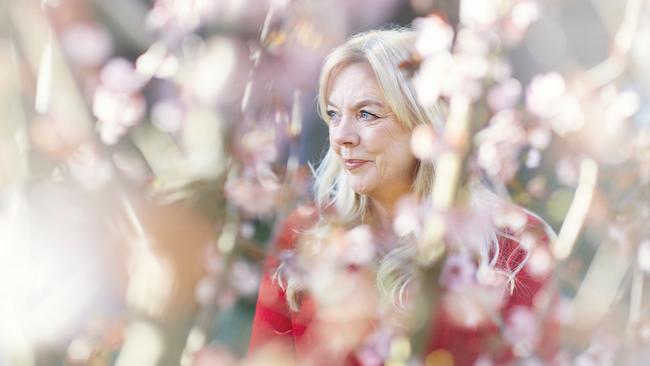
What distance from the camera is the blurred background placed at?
2.40 feet

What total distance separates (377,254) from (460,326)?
0.73ft

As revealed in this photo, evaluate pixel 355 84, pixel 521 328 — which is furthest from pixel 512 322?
pixel 355 84

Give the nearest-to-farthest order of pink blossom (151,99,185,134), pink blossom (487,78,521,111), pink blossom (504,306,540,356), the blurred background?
the blurred background
pink blossom (151,99,185,134)
pink blossom (504,306,540,356)
pink blossom (487,78,521,111)

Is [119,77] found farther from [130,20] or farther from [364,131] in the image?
[364,131]

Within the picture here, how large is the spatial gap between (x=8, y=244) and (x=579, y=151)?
1.30 m

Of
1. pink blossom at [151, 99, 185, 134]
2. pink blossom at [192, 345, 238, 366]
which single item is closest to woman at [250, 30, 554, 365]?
pink blossom at [192, 345, 238, 366]

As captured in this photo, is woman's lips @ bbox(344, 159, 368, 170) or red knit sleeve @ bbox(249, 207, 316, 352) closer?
woman's lips @ bbox(344, 159, 368, 170)

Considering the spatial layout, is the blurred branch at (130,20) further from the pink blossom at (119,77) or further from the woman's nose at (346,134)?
the woman's nose at (346,134)

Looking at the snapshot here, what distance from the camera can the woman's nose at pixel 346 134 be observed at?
1.30 m

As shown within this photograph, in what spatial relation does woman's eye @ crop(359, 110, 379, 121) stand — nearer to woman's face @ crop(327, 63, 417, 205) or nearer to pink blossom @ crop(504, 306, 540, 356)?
woman's face @ crop(327, 63, 417, 205)

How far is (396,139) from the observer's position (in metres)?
1.32

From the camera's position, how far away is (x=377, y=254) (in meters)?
1.43

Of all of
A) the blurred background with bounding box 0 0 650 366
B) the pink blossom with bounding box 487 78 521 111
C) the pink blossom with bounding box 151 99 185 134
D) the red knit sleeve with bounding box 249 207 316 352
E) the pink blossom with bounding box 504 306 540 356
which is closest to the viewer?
the blurred background with bounding box 0 0 650 366

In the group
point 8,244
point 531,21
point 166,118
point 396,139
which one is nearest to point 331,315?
point 396,139
